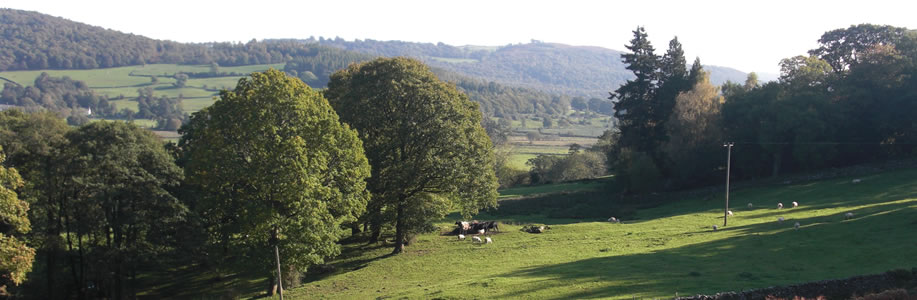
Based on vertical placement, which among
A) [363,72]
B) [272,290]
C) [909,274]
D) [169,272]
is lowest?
[169,272]

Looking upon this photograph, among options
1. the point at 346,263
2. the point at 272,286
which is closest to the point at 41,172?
the point at 272,286

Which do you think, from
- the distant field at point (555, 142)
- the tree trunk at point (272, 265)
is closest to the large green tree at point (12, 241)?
the tree trunk at point (272, 265)

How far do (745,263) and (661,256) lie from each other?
405 centimetres

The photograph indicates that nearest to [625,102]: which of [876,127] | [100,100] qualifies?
[876,127]

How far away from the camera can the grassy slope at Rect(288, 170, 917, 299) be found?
23.8m

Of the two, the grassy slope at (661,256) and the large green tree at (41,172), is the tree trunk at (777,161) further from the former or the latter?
the large green tree at (41,172)

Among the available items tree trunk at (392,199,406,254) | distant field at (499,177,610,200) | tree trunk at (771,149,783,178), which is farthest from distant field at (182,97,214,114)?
tree trunk at (771,149,783,178)

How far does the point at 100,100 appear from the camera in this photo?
166m

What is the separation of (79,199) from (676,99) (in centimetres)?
5777

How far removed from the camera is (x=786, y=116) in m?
56.8

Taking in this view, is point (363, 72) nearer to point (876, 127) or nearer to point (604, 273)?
point (604, 273)

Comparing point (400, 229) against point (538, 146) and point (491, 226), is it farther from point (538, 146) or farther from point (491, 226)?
point (538, 146)

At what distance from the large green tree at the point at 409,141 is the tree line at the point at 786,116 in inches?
1242

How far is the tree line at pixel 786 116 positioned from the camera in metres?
57.1
